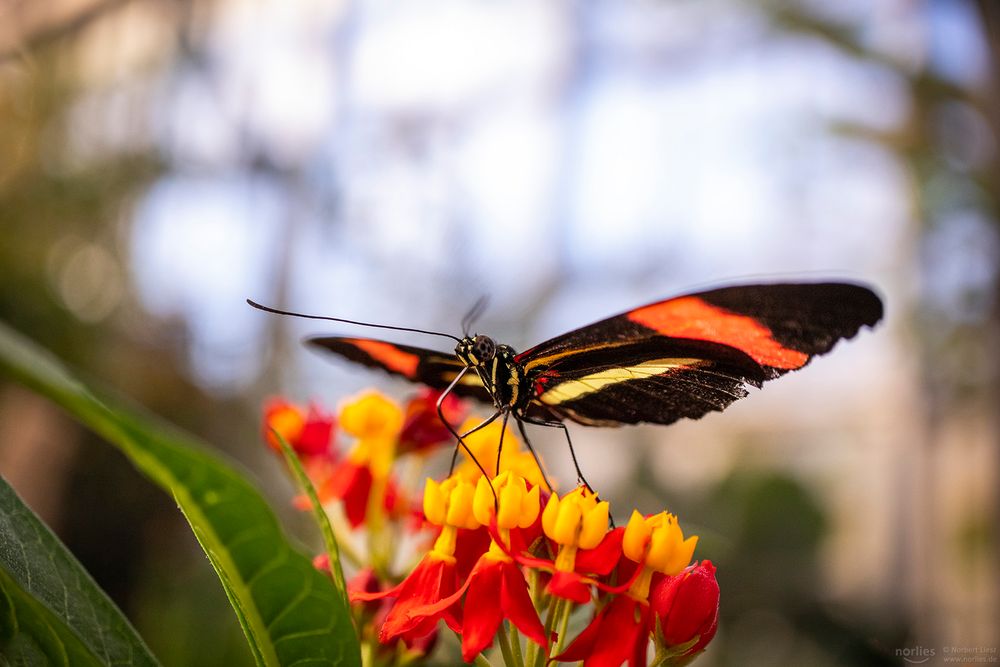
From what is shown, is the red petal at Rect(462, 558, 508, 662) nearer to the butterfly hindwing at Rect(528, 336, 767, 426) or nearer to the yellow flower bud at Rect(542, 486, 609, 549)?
the yellow flower bud at Rect(542, 486, 609, 549)

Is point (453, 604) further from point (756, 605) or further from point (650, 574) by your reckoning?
point (756, 605)

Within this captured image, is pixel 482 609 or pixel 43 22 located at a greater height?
pixel 43 22

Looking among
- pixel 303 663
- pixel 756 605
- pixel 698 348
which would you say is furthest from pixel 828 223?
pixel 303 663

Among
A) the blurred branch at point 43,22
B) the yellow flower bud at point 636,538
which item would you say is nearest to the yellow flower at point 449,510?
the yellow flower bud at point 636,538

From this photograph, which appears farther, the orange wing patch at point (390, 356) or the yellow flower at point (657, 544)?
the orange wing patch at point (390, 356)

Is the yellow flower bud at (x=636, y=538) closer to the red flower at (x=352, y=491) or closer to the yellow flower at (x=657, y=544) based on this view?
the yellow flower at (x=657, y=544)

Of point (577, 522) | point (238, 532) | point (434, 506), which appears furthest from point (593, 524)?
point (238, 532)

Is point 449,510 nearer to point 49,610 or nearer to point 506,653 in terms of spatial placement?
point 506,653
